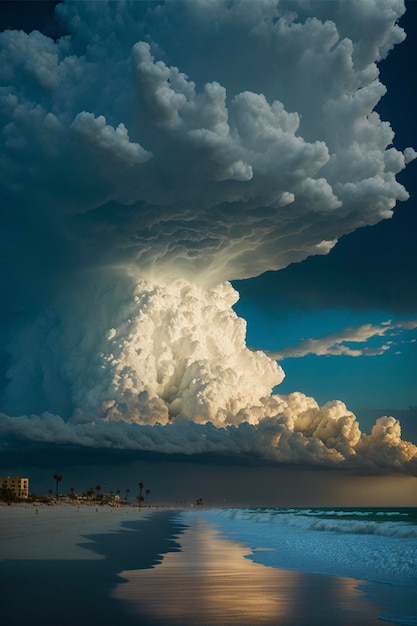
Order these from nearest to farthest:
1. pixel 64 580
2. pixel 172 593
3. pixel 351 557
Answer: pixel 172 593 → pixel 64 580 → pixel 351 557

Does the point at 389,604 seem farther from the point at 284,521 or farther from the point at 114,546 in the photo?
the point at 284,521

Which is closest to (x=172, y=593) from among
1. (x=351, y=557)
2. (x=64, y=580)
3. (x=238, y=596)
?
(x=238, y=596)

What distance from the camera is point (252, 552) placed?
27.9 m

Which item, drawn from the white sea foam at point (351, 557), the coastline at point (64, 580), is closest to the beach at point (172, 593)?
the coastline at point (64, 580)

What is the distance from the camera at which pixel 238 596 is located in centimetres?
1418

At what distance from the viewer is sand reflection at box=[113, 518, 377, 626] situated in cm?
1172

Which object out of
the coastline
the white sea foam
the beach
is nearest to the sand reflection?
the beach

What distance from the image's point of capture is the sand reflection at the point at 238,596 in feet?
38.4

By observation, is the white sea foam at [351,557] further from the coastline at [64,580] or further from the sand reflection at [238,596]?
the coastline at [64,580]

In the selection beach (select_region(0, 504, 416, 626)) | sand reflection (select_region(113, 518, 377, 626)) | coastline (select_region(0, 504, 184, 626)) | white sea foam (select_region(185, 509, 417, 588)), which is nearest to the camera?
coastline (select_region(0, 504, 184, 626))

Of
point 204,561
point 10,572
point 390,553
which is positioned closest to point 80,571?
point 10,572

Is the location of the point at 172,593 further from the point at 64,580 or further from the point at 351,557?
the point at 351,557

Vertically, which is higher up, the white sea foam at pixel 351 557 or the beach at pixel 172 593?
the beach at pixel 172 593

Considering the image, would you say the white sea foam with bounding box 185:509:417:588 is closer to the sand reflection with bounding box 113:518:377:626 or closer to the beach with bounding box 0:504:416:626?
the beach with bounding box 0:504:416:626
